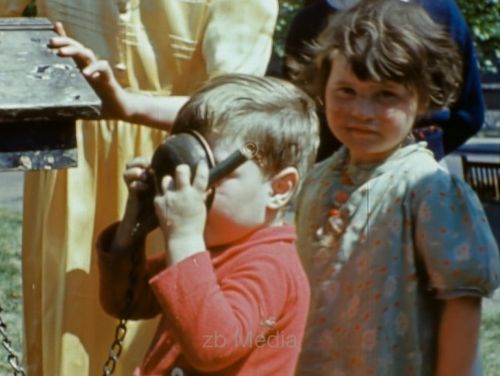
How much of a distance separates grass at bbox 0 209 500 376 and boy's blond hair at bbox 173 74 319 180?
2024mm

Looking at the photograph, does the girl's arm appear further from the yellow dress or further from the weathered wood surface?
the weathered wood surface

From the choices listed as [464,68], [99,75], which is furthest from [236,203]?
[464,68]

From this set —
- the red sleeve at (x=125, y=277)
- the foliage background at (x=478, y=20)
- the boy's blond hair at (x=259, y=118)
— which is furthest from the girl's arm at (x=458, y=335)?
A: the foliage background at (x=478, y=20)

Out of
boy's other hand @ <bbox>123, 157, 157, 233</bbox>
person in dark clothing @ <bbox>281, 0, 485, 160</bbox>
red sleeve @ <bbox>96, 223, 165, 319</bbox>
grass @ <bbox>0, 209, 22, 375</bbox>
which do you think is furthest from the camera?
grass @ <bbox>0, 209, 22, 375</bbox>

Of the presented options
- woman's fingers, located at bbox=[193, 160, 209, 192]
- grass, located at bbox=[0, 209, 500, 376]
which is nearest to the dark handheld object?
woman's fingers, located at bbox=[193, 160, 209, 192]

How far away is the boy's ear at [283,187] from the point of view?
2.82m

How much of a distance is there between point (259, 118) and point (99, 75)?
0.33 metres

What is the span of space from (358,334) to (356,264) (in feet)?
0.51

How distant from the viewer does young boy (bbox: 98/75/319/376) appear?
104 inches

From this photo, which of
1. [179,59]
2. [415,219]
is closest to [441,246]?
[415,219]

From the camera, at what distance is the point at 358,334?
3168 millimetres

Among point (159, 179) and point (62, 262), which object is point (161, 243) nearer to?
point (62, 262)

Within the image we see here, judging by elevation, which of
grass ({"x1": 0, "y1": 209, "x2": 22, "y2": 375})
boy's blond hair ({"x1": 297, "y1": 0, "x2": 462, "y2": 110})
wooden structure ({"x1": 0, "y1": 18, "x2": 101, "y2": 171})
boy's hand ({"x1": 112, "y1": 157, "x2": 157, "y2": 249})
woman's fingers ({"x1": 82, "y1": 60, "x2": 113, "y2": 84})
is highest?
wooden structure ({"x1": 0, "y1": 18, "x2": 101, "y2": 171})

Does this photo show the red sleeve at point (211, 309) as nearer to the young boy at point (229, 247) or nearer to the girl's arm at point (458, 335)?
the young boy at point (229, 247)
